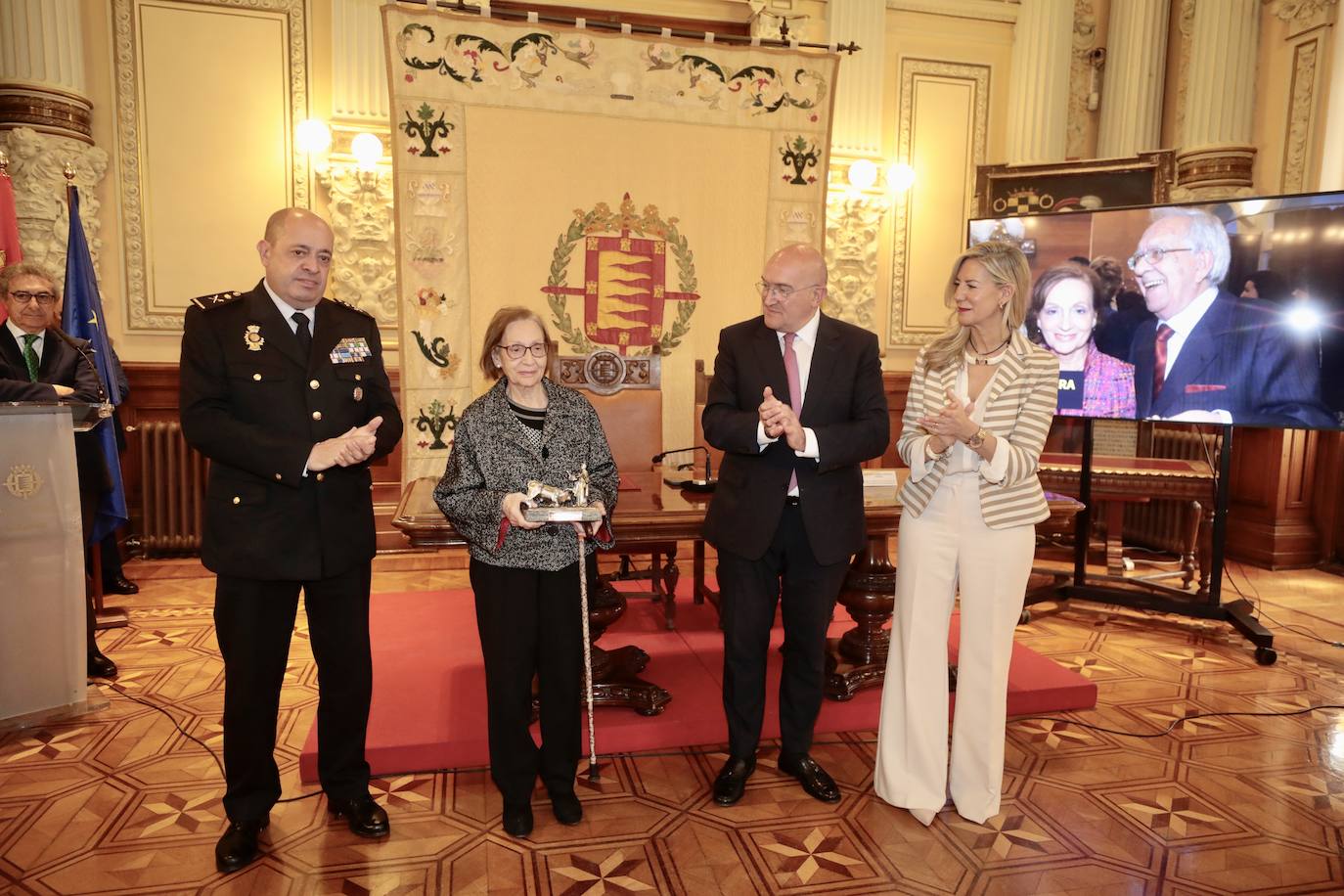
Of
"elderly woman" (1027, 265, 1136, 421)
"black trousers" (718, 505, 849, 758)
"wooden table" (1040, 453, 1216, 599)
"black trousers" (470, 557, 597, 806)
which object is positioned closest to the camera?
"black trousers" (470, 557, 597, 806)

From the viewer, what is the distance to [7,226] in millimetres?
4207

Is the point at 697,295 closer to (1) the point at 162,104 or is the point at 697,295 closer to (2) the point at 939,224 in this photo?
(2) the point at 939,224

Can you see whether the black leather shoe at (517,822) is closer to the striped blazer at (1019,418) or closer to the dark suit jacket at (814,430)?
the dark suit jacket at (814,430)

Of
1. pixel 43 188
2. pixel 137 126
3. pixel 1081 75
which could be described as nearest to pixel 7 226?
pixel 43 188

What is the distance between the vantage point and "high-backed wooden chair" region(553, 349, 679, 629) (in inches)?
156

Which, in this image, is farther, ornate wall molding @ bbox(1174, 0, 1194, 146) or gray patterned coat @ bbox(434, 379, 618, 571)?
ornate wall molding @ bbox(1174, 0, 1194, 146)

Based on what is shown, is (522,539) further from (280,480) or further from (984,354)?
(984,354)

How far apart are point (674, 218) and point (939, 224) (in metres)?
2.45

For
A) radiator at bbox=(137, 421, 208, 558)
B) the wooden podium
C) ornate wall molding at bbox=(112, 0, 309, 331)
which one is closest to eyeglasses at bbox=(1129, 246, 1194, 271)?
the wooden podium

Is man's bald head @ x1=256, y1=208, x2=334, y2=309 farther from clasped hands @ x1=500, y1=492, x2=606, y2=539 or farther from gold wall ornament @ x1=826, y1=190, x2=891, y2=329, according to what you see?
gold wall ornament @ x1=826, y1=190, x2=891, y2=329

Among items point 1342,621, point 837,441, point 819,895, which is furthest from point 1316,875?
point 1342,621

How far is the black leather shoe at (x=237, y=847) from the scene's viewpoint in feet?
7.19

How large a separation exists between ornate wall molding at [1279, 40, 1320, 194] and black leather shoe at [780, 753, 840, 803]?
519cm

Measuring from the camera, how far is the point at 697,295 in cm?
546
